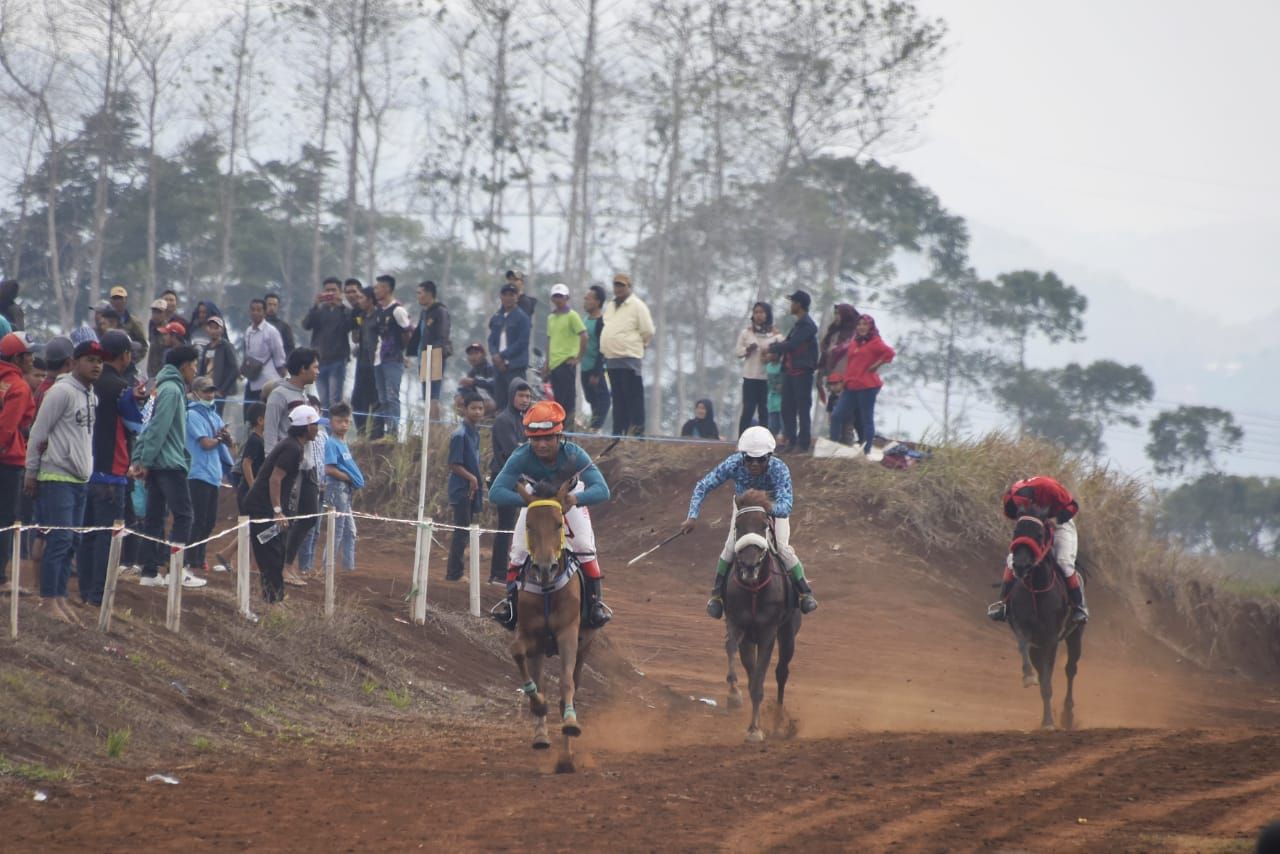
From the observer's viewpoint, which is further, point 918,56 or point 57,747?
point 918,56

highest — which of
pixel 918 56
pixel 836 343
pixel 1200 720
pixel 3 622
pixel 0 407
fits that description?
pixel 918 56

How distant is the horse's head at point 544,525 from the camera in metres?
11.9

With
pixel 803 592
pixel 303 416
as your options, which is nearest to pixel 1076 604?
pixel 803 592

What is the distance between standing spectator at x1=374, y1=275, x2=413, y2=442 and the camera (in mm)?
22938

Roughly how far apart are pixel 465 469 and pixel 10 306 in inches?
216

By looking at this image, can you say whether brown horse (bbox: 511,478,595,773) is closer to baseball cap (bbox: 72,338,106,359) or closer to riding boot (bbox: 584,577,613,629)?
riding boot (bbox: 584,577,613,629)

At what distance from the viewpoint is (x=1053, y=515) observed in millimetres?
16766

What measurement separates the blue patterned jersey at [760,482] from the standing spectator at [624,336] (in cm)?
902

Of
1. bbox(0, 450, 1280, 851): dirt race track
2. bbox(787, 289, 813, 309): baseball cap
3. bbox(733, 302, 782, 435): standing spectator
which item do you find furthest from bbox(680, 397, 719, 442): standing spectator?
bbox(0, 450, 1280, 851): dirt race track

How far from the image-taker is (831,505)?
84.2 feet

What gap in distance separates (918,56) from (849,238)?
1333 cm

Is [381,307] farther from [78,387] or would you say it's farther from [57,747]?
[57,747]

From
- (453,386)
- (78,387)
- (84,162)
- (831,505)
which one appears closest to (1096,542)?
(831,505)

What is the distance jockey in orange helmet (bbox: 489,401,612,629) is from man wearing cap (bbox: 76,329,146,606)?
11.5 feet
